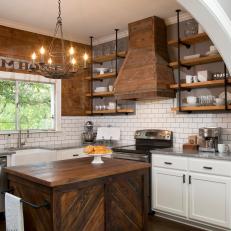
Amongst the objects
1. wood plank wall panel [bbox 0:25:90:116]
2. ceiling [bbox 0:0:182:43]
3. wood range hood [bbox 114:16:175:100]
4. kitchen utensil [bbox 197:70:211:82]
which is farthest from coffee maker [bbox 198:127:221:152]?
wood plank wall panel [bbox 0:25:90:116]

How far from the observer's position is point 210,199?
11.5 ft

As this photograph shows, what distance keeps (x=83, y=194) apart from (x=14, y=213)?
2.13 feet

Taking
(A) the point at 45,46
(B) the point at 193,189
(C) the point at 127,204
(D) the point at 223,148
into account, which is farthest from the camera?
(A) the point at 45,46

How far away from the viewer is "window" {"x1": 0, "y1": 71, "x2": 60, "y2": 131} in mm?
4793

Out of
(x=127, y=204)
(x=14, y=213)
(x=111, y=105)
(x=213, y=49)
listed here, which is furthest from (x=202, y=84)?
(x=14, y=213)

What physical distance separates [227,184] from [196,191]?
43cm

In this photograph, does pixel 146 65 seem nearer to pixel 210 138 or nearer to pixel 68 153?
pixel 210 138

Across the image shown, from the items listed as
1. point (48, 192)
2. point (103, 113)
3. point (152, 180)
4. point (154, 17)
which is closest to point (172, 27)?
point (154, 17)

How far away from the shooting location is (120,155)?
4.61 metres

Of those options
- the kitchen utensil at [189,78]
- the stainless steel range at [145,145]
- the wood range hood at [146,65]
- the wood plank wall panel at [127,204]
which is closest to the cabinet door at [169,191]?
the stainless steel range at [145,145]

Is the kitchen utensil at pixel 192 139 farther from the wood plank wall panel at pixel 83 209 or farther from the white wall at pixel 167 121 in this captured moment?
the wood plank wall panel at pixel 83 209

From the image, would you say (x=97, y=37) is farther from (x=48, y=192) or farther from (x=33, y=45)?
(x=48, y=192)

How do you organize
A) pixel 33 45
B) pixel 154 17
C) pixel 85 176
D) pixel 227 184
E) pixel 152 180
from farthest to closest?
pixel 33 45 < pixel 154 17 < pixel 152 180 < pixel 227 184 < pixel 85 176

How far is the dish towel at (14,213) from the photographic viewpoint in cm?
251
